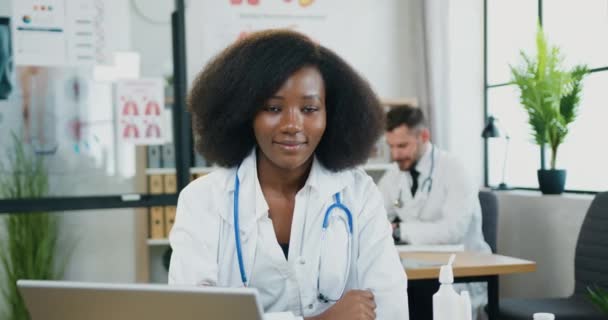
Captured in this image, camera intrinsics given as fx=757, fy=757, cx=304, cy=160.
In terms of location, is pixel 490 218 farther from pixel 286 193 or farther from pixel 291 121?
pixel 291 121

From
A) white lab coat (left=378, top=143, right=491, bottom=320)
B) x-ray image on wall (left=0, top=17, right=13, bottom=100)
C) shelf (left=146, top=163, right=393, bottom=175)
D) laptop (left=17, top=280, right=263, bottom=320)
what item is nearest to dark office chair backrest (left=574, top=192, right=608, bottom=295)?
white lab coat (left=378, top=143, right=491, bottom=320)

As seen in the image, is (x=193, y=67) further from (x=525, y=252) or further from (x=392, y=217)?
(x=525, y=252)

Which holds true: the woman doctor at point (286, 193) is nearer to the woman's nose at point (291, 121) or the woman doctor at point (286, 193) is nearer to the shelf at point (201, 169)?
the woman's nose at point (291, 121)

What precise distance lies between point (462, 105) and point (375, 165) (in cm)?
80

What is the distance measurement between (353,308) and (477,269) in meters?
1.50

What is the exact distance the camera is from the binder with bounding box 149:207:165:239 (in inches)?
176

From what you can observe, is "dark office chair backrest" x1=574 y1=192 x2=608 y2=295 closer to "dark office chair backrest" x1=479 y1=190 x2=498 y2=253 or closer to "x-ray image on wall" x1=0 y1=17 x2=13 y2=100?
"dark office chair backrest" x1=479 y1=190 x2=498 y2=253

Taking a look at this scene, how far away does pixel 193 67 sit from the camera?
5145 millimetres

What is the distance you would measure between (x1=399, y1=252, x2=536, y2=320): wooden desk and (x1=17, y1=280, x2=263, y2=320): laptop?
1.92m

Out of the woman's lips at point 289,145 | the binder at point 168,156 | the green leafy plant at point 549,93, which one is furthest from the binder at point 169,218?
the woman's lips at point 289,145

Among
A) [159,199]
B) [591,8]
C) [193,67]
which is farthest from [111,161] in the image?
[591,8]

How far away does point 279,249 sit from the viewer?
A: 1.69 metres

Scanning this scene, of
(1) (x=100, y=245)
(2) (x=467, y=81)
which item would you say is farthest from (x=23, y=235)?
(2) (x=467, y=81)

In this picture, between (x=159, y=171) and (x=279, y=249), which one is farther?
(x=159, y=171)
